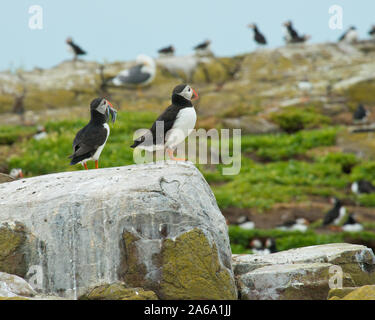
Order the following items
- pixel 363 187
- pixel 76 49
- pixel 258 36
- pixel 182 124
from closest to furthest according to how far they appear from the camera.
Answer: pixel 182 124 < pixel 363 187 < pixel 76 49 < pixel 258 36

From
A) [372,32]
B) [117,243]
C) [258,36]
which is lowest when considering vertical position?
[117,243]

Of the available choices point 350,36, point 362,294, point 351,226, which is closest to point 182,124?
point 362,294

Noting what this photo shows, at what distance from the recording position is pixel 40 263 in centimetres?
699

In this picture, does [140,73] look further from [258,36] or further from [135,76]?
[258,36]

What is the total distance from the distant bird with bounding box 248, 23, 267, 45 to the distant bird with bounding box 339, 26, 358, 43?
198 inches

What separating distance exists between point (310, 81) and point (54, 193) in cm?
2551

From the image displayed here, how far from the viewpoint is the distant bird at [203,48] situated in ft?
117

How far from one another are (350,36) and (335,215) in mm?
23433

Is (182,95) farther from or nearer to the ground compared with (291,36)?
nearer to the ground

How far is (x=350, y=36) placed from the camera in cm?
3688

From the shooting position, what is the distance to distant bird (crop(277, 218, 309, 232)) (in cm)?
1564

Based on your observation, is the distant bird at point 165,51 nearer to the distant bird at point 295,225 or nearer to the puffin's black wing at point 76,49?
the puffin's black wing at point 76,49
